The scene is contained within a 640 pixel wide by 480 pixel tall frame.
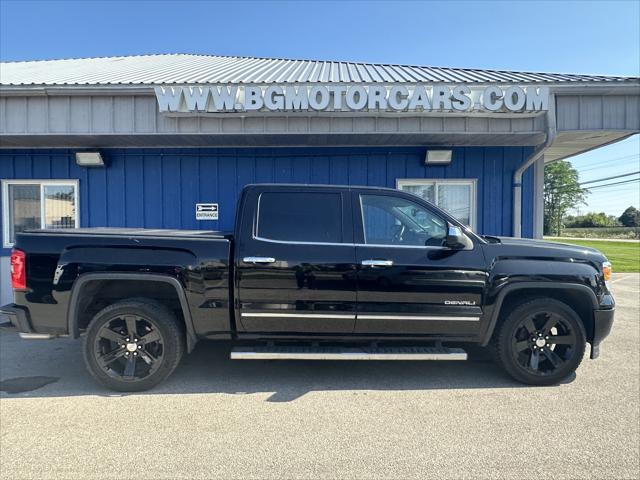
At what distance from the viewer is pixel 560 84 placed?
6.16m

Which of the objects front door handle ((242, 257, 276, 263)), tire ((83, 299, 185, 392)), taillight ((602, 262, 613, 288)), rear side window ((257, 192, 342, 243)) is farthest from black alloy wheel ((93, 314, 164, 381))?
taillight ((602, 262, 613, 288))

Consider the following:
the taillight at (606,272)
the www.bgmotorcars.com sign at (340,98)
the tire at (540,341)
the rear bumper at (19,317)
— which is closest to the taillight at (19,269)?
the rear bumper at (19,317)

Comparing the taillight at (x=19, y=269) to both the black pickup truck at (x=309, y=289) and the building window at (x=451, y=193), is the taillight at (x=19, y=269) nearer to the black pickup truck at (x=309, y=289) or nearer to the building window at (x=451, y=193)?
the black pickup truck at (x=309, y=289)

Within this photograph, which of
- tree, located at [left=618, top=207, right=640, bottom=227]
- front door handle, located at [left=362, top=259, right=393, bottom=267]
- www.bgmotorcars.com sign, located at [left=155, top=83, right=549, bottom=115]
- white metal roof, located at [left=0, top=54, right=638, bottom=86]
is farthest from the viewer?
tree, located at [left=618, top=207, right=640, bottom=227]

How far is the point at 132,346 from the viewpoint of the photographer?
395 centimetres

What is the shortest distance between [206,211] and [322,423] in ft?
16.6

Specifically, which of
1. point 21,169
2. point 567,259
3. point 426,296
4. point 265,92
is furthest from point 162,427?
point 21,169

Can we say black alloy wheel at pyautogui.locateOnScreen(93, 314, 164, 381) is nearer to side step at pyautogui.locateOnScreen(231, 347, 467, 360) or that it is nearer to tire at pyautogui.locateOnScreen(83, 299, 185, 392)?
tire at pyautogui.locateOnScreen(83, 299, 185, 392)

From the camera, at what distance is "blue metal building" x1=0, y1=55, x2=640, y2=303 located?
5977 mm

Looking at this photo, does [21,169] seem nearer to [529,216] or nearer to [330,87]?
[330,87]

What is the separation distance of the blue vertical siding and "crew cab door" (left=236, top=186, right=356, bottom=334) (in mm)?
3469

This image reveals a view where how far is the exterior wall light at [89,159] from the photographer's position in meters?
7.15

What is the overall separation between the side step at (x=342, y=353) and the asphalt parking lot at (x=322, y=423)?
1.13 feet

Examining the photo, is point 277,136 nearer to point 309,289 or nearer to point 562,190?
point 309,289
